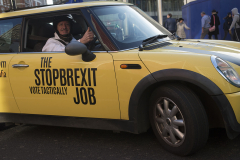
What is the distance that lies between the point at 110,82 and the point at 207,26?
A: 13525 millimetres

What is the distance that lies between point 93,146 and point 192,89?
4.56ft

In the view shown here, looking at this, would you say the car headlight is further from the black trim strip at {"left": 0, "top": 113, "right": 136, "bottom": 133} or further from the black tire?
the black trim strip at {"left": 0, "top": 113, "right": 136, "bottom": 133}

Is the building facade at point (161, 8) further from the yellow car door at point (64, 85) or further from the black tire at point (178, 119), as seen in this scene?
the black tire at point (178, 119)

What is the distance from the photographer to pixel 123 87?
11.3ft

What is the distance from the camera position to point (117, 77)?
136 inches

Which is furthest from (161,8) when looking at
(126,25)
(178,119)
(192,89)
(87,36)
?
(178,119)

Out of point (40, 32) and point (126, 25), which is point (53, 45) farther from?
point (126, 25)

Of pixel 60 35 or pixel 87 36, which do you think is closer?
pixel 87 36

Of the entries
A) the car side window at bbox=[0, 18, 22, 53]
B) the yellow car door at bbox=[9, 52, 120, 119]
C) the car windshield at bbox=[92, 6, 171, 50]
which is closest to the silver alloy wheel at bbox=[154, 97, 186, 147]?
the yellow car door at bbox=[9, 52, 120, 119]

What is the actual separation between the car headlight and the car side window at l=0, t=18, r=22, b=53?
2518mm

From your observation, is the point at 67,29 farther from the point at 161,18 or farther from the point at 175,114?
the point at 161,18

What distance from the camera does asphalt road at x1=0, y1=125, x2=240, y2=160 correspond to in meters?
3.47

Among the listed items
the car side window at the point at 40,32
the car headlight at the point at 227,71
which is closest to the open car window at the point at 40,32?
the car side window at the point at 40,32

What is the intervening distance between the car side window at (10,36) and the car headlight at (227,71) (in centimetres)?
252
